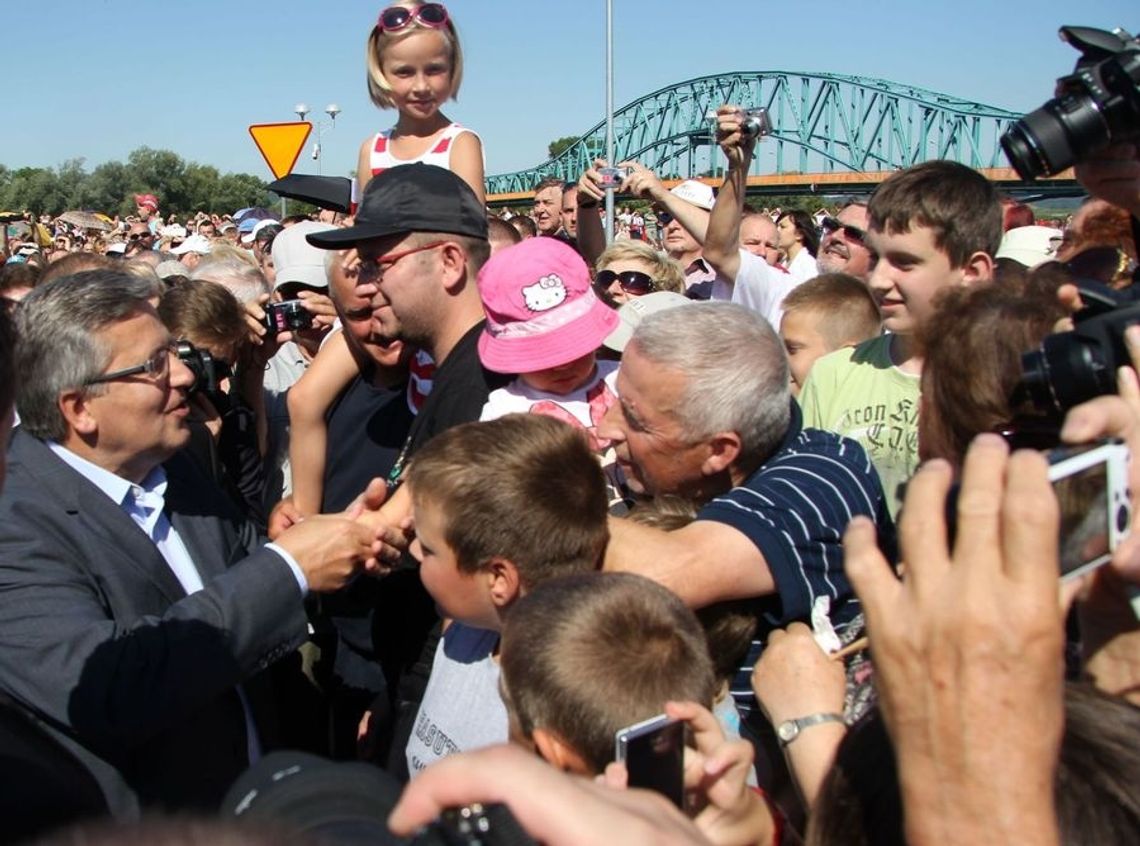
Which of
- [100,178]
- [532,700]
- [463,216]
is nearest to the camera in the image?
[532,700]

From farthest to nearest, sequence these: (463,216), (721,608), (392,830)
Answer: (463,216) < (721,608) < (392,830)

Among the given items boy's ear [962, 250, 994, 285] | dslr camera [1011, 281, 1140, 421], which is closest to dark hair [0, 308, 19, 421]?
dslr camera [1011, 281, 1140, 421]

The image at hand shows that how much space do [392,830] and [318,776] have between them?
0.09 m

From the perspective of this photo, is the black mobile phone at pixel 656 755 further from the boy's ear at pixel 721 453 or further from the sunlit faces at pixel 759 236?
the sunlit faces at pixel 759 236

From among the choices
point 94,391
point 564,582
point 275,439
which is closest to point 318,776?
point 564,582

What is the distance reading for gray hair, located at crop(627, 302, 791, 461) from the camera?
2158mm

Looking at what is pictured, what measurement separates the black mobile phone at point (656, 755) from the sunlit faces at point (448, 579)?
0.75 m

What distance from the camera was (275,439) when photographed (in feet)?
13.0

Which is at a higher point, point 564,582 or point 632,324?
point 632,324

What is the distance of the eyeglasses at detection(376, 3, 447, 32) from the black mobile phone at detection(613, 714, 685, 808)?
323cm

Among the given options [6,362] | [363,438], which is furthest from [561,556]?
[363,438]

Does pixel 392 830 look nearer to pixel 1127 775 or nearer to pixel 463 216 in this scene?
pixel 1127 775

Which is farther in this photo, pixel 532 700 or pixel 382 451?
pixel 382 451

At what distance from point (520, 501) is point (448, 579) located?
21 centimetres
